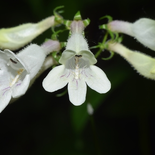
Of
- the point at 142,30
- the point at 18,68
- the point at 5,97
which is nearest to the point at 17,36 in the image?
the point at 18,68

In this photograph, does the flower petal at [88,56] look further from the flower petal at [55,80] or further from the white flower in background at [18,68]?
the white flower in background at [18,68]

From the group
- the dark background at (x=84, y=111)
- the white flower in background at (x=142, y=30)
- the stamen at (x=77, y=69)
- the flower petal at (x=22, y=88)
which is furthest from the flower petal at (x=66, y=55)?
the dark background at (x=84, y=111)

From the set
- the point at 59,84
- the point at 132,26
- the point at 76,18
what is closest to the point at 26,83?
the point at 59,84

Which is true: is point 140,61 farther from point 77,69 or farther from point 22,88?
point 22,88

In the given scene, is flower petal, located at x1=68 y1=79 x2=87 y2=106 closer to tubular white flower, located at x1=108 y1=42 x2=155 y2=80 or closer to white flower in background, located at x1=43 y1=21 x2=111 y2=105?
white flower in background, located at x1=43 y1=21 x2=111 y2=105

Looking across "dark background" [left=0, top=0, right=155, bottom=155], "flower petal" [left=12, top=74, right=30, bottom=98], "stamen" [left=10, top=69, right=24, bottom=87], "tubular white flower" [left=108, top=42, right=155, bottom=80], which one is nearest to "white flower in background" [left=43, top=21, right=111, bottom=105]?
"flower petal" [left=12, top=74, right=30, bottom=98]

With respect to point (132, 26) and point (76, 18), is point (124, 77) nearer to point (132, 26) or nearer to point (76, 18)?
point (132, 26)
